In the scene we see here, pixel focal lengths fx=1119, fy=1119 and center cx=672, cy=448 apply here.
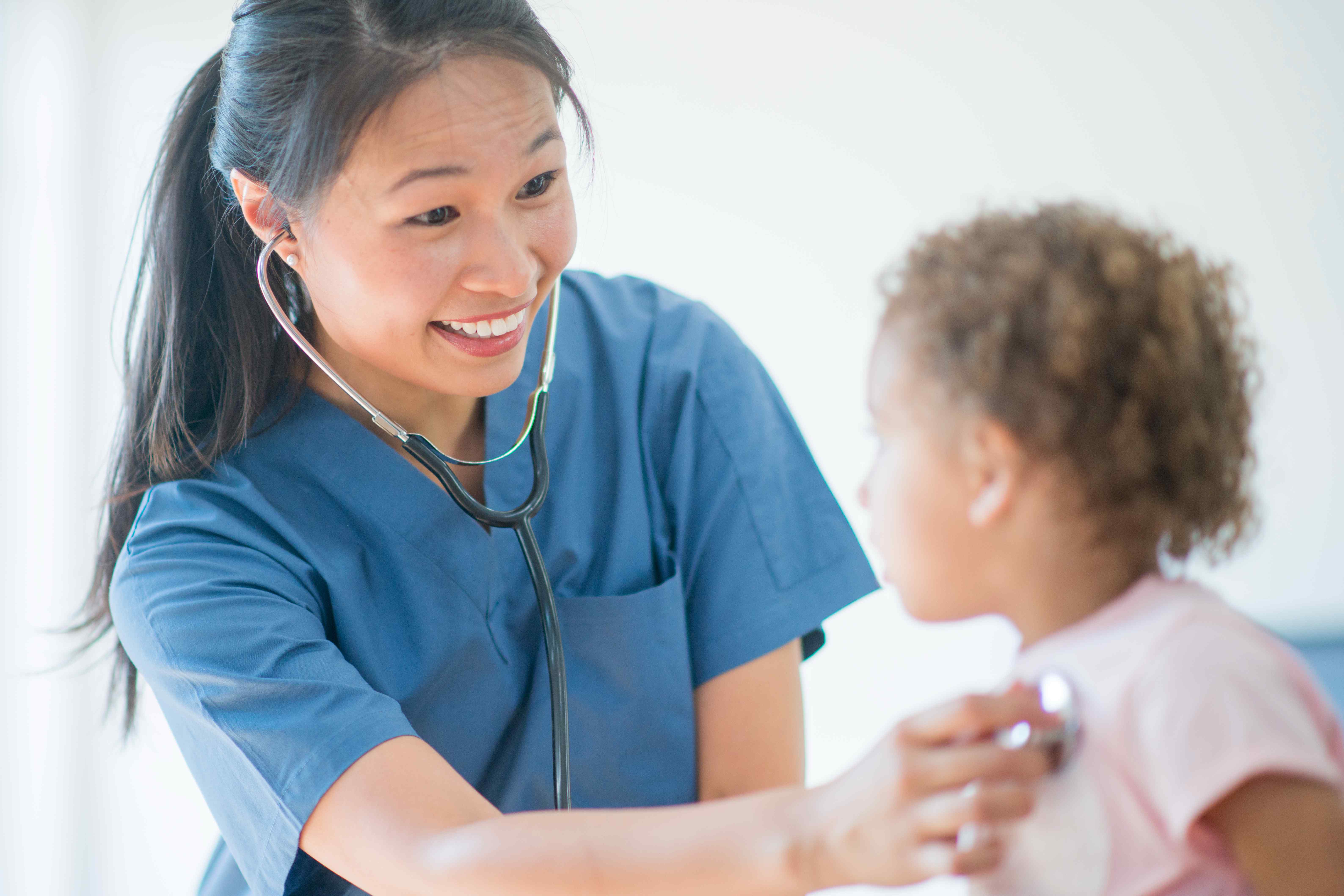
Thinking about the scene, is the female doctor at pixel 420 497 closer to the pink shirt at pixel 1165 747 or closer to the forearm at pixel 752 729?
the forearm at pixel 752 729

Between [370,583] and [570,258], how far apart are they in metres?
0.36

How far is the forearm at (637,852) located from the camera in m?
0.61

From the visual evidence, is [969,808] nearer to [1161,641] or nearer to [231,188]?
[1161,641]

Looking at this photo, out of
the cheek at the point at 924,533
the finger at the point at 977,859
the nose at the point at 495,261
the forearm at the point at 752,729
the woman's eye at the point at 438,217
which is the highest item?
the woman's eye at the point at 438,217

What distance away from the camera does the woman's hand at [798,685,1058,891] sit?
1.76 ft

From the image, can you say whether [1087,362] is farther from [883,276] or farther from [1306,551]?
[1306,551]

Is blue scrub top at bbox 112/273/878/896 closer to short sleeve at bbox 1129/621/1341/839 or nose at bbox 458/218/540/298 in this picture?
nose at bbox 458/218/540/298

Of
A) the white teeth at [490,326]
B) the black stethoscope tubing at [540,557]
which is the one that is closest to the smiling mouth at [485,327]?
the white teeth at [490,326]

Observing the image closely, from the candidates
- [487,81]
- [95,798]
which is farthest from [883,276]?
[95,798]

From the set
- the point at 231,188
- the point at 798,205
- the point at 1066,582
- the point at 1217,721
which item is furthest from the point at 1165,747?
the point at 798,205

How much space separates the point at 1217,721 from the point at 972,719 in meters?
0.11

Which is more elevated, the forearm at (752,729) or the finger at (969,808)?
the finger at (969,808)

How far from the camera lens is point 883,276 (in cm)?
68

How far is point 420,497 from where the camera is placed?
1077 millimetres
